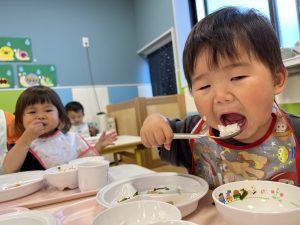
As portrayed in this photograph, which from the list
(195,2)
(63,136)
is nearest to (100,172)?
(63,136)

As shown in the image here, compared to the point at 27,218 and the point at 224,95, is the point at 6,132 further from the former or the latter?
the point at 224,95

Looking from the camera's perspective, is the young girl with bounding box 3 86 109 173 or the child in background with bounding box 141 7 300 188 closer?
the child in background with bounding box 141 7 300 188

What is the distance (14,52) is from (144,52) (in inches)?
62.3

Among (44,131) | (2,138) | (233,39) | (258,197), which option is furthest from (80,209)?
(2,138)

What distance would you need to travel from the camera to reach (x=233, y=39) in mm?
561

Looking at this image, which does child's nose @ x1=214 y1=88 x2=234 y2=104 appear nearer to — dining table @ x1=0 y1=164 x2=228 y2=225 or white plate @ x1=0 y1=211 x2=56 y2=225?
dining table @ x1=0 y1=164 x2=228 y2=225

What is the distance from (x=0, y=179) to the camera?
2.74ft

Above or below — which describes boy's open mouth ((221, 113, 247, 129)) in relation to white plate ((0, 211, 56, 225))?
above

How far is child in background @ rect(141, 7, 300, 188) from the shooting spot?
1.79ft

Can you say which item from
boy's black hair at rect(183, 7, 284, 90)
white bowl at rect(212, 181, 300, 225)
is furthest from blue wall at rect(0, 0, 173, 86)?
white bowl at rect(212, 181, 300, 225)

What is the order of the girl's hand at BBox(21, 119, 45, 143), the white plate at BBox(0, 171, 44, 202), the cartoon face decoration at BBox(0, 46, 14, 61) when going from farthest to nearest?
the cartoon face decoration at BBox(0, 46, 14, 61) → the girl's hand at BBox(21, 119, 45, 143) → the white plate at BBox(0, 171, 44, 202)

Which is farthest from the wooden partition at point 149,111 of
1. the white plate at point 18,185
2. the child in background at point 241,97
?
the child in background at point 241,97

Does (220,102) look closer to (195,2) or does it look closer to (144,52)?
(195,2)

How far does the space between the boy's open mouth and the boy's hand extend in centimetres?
12
